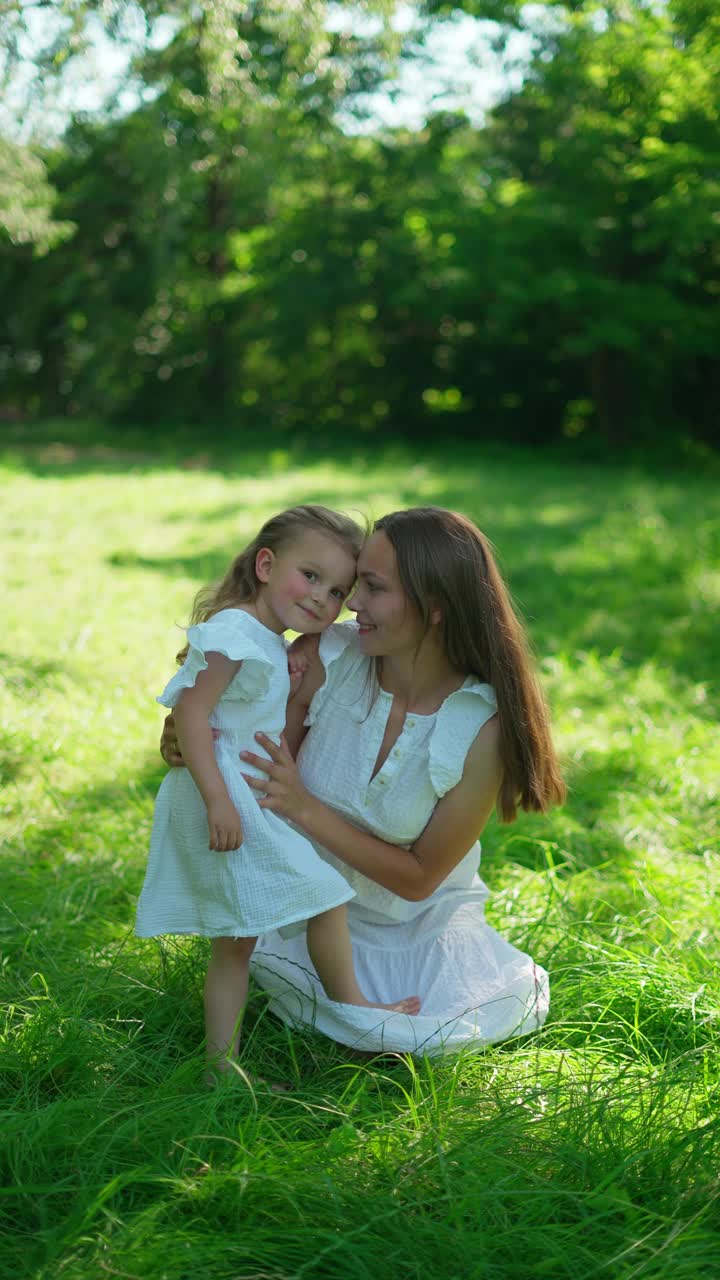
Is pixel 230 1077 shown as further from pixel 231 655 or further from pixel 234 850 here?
pixel 231 655

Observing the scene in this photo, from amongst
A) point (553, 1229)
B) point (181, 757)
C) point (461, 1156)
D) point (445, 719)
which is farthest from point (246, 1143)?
point (445, 719)

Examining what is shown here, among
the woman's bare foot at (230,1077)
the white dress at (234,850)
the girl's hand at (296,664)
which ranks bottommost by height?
the woman's bare foot at (230,1077)

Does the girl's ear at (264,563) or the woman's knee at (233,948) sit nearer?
the woman's knee at (233,948)

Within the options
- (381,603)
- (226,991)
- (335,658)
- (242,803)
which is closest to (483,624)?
(381,603)

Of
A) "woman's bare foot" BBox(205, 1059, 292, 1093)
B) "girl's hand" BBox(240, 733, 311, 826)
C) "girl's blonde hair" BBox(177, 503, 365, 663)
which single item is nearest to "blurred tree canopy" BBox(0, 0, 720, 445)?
"girl's blonde hair" BBox(177, 503, 365, 663)

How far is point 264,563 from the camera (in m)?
2.36

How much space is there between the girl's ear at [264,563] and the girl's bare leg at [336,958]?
0.66 meters

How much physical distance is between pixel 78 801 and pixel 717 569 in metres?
5.05

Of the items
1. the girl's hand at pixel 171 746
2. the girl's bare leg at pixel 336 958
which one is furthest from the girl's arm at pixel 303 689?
the girl's bare leg at pixel 336 958

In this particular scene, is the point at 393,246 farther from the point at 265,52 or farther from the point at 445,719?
the point at 445,719

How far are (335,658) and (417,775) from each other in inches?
11.5

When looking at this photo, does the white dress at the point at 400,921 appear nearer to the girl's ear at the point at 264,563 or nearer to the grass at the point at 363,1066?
the grass at the point at 363,1066

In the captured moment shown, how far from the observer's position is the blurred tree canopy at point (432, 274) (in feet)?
55.8

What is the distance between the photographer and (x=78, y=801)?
11.8 ft
